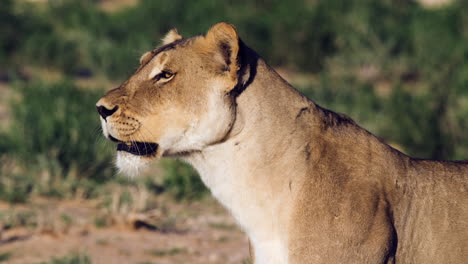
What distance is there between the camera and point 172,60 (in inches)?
151

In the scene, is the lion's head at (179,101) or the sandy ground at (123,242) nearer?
the lion's head at (179,101)

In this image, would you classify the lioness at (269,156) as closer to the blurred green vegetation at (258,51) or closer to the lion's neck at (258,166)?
the lion's neck at (258,166)

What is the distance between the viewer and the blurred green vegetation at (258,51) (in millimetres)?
8844

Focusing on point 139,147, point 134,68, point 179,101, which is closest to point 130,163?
point 139,147

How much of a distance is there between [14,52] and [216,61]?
14.1 m

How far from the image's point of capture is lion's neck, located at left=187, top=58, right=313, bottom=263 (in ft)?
12.1

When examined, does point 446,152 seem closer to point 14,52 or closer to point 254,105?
point 254,105

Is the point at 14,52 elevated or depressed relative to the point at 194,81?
elevated

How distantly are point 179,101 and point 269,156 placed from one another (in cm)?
48

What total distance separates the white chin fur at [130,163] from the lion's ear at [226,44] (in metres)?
0.61

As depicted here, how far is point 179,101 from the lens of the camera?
3.77 meters

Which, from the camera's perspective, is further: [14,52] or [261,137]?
[14,52]

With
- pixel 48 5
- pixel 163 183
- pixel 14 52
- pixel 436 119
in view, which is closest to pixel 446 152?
pixel 436 119

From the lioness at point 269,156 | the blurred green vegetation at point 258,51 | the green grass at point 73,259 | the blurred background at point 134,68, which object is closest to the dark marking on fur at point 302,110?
the lioness at point 269,156
